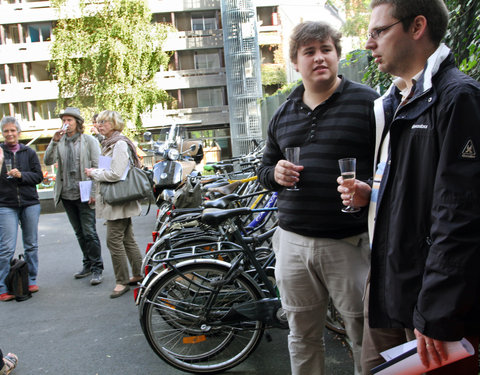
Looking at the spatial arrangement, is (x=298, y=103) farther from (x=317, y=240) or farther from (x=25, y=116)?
(x=25, y=116)

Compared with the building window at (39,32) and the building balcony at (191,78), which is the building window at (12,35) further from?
the building balcony at (191,78)

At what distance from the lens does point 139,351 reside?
3502 millimetres

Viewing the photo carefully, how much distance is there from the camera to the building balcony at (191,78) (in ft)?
115

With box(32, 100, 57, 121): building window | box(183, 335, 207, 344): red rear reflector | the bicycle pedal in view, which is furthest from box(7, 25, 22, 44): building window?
the bicycle pedal

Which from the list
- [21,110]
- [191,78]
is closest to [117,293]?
[191,78]

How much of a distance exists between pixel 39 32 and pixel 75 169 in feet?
118

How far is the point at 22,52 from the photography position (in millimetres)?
34594

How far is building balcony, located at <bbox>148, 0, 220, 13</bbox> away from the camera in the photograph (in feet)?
114

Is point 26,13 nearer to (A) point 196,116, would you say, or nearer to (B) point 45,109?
(B) point 45,109

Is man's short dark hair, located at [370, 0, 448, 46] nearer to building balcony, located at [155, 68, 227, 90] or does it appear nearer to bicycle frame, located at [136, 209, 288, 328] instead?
bicycle frame, located at [136, 209, 288, 328]

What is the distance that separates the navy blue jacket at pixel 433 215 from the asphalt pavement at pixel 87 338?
6.09 feet

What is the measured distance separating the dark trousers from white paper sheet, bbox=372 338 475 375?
4.49m

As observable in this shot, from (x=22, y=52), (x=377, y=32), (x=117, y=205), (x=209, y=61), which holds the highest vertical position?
(x=22, y=52)

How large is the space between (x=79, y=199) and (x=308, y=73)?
4.01 m
